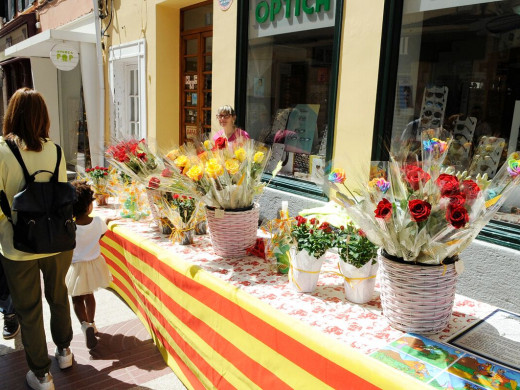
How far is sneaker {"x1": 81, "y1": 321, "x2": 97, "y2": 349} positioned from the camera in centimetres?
302

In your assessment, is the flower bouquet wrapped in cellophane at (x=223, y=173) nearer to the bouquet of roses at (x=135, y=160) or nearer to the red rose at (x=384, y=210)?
the bouquet of roses at (x=135, y=160)

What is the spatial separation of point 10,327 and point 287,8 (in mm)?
3858

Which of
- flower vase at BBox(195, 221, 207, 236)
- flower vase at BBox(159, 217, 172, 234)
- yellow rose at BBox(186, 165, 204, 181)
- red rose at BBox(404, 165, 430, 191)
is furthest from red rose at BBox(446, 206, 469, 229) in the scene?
flower vase at BBox(159, 217, 172, 234)

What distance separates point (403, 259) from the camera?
1673mm

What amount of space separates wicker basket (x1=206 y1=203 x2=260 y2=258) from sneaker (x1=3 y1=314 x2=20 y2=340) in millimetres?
1800

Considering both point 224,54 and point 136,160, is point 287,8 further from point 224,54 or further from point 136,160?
point 136,160

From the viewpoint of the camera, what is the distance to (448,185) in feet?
5.02

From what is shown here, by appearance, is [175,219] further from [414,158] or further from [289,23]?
[289,23]

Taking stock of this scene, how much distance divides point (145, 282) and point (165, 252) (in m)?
0.42

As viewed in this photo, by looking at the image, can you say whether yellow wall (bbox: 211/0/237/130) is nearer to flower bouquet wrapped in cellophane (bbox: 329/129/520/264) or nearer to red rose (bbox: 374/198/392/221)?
flower bouquet wrapped in cellophane (bbox: 329/129/520/264)

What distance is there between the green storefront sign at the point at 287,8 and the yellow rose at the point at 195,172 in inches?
96.4

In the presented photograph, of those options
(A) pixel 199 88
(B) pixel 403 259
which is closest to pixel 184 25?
(A) pixel 199 88

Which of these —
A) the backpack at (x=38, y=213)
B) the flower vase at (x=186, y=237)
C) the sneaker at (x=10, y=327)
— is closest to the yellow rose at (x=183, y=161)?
Result: the flower vase at (x=186, y=237)

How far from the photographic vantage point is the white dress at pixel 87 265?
305 cm
